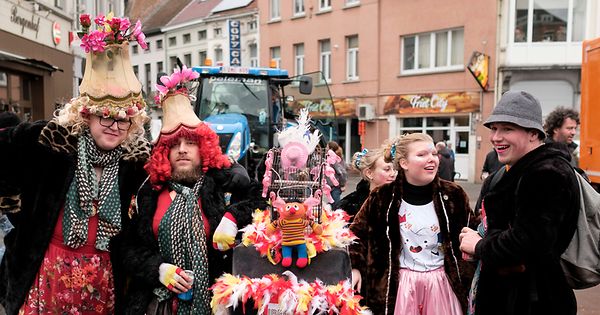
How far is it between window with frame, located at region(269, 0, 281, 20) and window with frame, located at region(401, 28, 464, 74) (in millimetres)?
6676

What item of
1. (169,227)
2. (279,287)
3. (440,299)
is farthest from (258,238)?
(440,299)

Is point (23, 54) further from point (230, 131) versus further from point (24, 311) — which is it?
point (24, 311)

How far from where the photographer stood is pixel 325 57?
2123 cm

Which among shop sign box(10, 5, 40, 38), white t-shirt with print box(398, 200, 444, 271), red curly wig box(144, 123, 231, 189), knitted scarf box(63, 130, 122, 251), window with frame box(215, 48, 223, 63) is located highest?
window with frame box(215, 48, 223, 63)

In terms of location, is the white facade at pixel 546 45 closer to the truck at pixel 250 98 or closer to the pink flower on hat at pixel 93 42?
the truck at pixel 250 98

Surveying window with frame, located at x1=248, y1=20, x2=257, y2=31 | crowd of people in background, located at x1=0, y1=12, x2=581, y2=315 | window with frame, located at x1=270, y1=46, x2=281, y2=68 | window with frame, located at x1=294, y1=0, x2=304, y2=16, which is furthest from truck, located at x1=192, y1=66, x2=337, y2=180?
window with frame, located at x1=248, y1=20, x2=257, y2=31

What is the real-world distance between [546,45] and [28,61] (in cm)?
1428

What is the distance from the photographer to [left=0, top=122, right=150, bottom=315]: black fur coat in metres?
2.51

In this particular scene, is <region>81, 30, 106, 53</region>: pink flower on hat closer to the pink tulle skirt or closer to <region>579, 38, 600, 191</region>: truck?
the pink tulle skirt

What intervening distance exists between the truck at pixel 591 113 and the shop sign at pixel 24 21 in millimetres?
11409

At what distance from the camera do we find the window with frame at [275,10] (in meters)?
22.9

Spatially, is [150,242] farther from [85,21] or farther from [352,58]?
[352,58]

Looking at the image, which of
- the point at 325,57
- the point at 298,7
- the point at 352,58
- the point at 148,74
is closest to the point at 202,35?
the point at 148,74

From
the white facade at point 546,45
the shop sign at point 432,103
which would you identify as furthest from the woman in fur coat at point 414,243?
the shop sign at point 432,103
